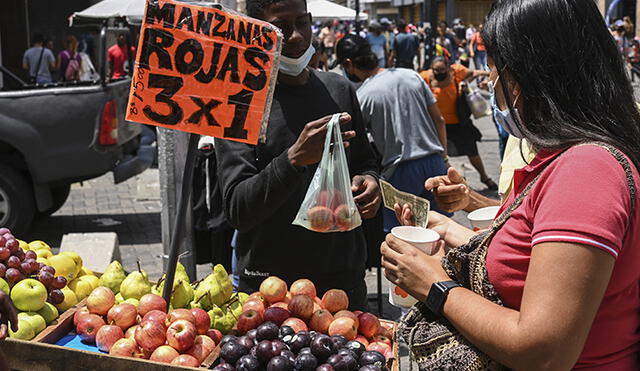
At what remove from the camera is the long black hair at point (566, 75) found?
1745 millimetres

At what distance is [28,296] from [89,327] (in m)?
0.26

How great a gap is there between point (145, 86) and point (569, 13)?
142 centimetres

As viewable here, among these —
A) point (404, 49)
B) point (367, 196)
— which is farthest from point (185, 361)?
point (404, 49)

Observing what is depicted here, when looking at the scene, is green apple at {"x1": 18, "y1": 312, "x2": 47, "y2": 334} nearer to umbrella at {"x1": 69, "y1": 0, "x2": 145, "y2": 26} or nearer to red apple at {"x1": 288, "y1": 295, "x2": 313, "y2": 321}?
red apple at {"x1": 288, "y1": 295, "x2": 313, "y2": 321}

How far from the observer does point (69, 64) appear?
16.7m

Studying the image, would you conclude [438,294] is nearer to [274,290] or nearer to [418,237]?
[418,237]

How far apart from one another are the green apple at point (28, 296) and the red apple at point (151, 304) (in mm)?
376

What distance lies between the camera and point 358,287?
10.8 feet

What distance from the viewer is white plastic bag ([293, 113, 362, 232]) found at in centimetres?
283

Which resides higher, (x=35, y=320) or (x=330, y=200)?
(x=330, y=200)

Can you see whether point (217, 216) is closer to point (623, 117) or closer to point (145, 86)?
point (145, 86)

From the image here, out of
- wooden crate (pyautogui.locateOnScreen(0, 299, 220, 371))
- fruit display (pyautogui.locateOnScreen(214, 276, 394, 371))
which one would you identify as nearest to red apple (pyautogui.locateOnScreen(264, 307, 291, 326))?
fruit display (pyautogui.locateOnScreen(214, 276, 394, 371))

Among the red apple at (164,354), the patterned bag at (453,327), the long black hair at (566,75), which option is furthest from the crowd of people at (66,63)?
the long black hair at (566,75)

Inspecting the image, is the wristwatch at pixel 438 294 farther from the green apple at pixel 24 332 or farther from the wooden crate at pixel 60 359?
the green apple at pixel 24 332
